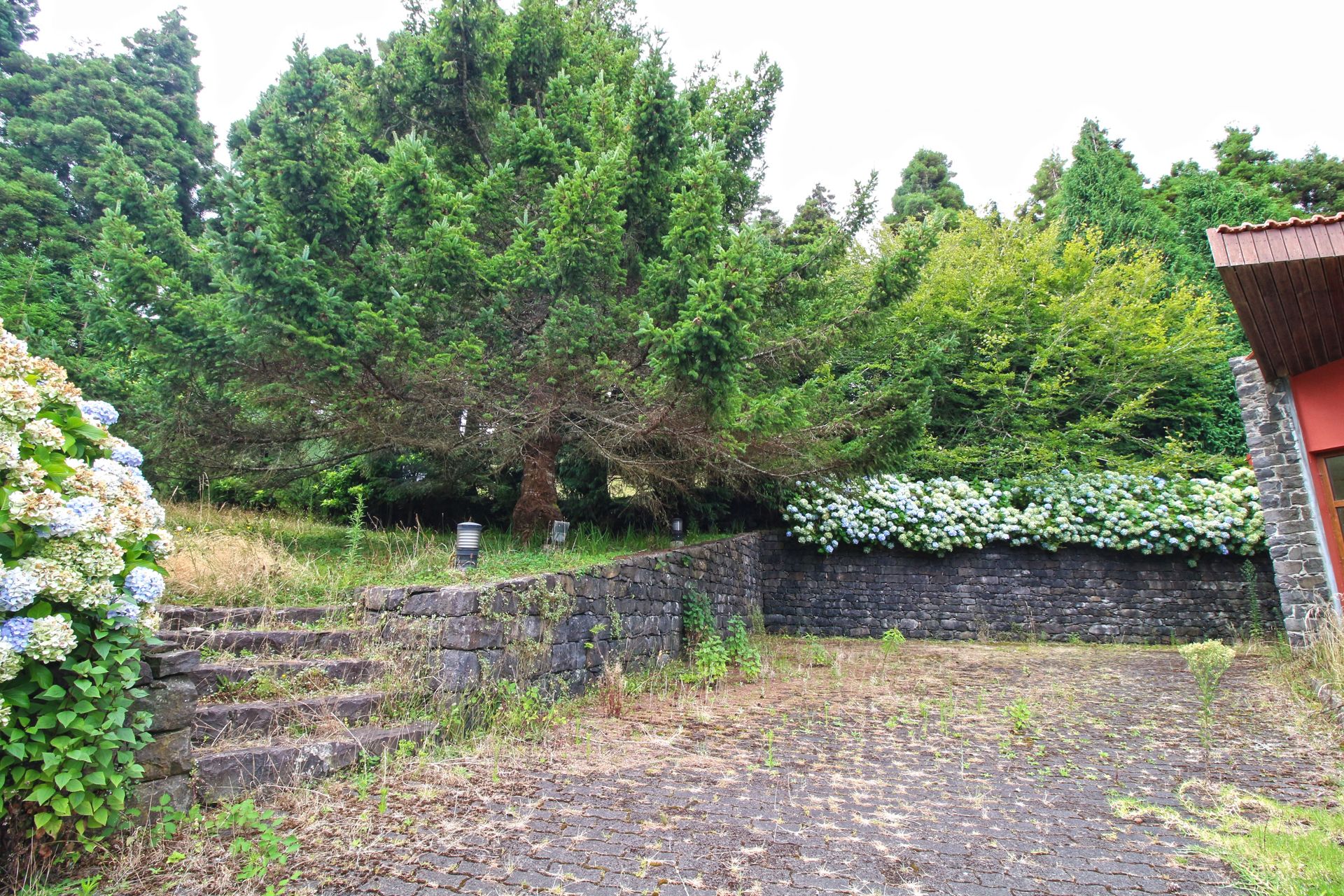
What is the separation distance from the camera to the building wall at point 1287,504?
7.16m

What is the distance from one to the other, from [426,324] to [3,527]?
4474 mm

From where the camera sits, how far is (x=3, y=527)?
2.00m

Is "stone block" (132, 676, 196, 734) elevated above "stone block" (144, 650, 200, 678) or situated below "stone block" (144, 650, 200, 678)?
below

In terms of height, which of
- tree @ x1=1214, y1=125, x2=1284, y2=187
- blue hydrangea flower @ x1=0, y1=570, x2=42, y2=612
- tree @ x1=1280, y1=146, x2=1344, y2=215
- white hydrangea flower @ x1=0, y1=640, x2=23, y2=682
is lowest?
white hydrangea flower @ x1=0, y1=640, x2=23, y2=682

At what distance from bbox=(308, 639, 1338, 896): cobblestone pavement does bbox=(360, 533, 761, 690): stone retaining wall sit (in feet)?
1.83

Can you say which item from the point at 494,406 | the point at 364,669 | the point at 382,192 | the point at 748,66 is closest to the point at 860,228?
the point at 748,66

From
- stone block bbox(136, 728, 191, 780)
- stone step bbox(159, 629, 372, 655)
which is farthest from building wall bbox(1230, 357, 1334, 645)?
stone block bbox(136, 728, 191, 780)

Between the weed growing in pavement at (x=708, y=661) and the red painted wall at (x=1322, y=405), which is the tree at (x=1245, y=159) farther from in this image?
the weed growing in pavement at (x=708, y=661)

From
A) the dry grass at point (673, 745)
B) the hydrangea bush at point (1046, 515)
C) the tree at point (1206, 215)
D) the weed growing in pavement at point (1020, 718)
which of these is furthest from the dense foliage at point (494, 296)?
the tree at point (1206, 215)

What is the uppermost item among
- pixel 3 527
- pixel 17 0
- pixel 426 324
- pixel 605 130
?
pixel 17 0

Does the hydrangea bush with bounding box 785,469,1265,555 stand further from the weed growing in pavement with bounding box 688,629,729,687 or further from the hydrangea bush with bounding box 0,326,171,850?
the hydrangea bush with bounding box 0,326,171,850

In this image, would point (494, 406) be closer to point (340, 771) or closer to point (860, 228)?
point (340, 771)

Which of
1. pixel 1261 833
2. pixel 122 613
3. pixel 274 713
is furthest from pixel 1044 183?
pixel 122 613

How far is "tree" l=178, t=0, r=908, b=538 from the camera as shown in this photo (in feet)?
18.0
